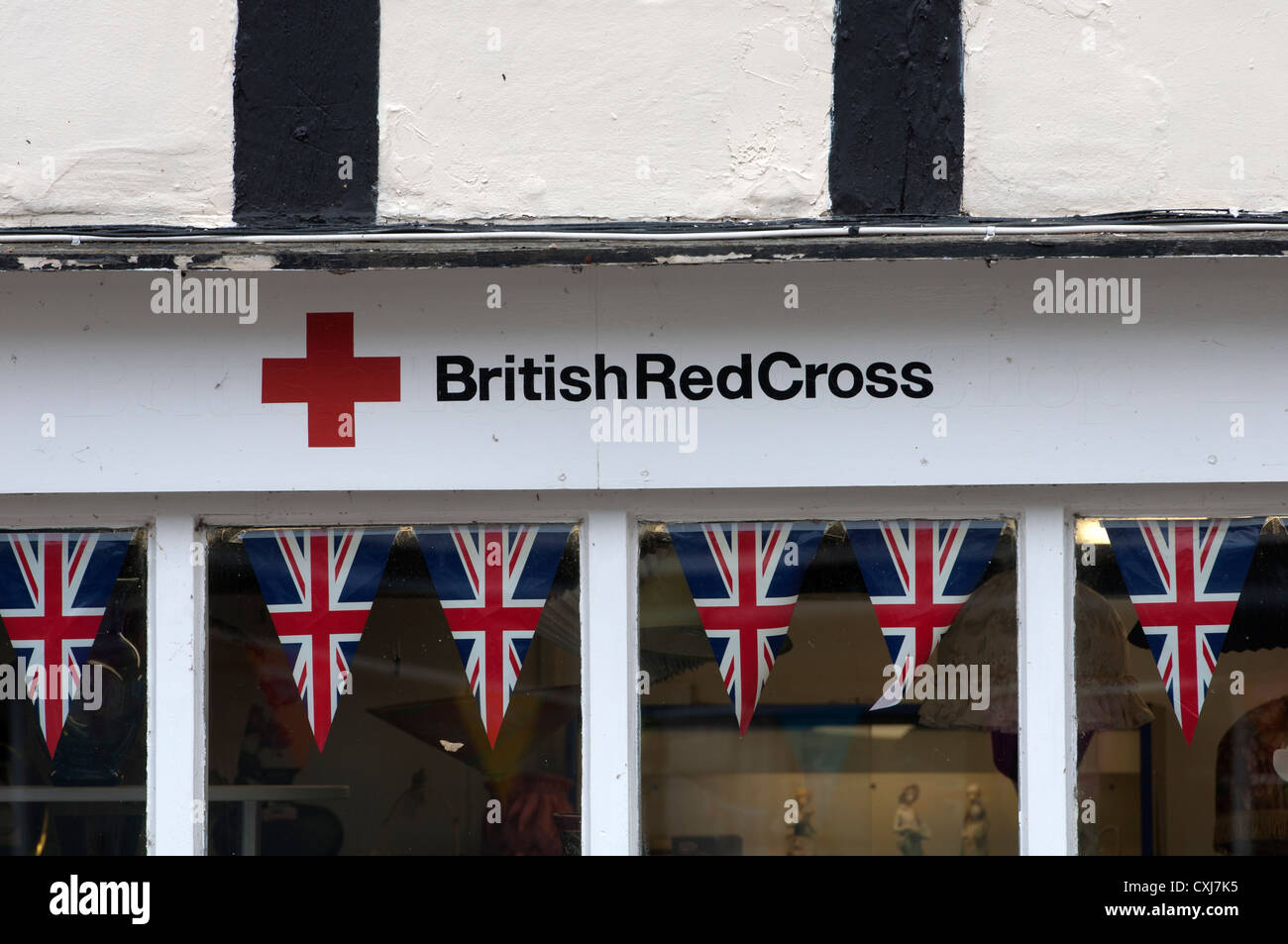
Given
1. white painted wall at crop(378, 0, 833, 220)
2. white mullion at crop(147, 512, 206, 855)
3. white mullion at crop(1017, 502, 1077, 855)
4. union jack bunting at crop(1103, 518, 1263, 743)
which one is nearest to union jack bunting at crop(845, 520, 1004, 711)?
white mullion at crop(1017, 502, 1077, 855)

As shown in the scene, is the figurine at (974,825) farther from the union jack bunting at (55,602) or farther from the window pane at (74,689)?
the union jack bunting at (55,602)

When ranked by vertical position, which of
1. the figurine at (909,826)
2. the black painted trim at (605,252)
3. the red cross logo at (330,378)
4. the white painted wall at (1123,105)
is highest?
the white painted wall at (1123,105)

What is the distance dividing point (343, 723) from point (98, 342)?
1648 mm

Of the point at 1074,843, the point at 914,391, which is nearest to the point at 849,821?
the point at 1074,843

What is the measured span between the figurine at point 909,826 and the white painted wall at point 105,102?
11.0ft

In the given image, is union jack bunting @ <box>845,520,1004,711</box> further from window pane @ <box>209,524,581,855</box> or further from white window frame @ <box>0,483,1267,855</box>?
window pane @ <box>209,524,581,855</box>

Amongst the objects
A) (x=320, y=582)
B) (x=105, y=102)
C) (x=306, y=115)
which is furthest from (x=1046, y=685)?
(x=105, y=102)

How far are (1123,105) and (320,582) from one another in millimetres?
3331

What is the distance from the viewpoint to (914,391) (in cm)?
411

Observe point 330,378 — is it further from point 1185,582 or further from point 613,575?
point 1185,582

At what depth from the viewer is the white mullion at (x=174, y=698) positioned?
13.9 feet

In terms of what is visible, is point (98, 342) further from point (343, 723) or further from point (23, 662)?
point (343, 723)

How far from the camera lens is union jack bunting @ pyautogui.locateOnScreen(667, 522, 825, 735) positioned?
14.1 ft

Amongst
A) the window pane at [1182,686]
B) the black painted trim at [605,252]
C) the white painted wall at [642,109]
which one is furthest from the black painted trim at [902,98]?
the window pane at [1182,686]
